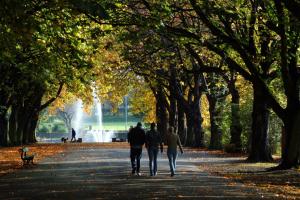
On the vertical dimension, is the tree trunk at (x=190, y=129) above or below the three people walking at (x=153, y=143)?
above

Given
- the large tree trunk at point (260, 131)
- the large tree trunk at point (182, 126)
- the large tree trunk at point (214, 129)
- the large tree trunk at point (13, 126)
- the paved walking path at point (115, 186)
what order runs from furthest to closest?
the large tree trunk at point (182, 126) < the large tree trunk at point (13, 126) < the large tree trunk at point (214, 129) < the large tree trunk at point (260, 131) < the paved walking path at point (115, 186)

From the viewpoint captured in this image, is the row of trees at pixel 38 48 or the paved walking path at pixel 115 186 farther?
the paved walking path at pixel 115 186

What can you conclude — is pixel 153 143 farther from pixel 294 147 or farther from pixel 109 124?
pixel 109 124

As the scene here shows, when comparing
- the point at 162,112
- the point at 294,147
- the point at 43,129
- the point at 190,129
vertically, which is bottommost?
the point at 294,147

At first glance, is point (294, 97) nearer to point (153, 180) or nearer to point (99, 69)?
point (153, 180)

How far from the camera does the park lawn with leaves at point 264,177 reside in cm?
1677

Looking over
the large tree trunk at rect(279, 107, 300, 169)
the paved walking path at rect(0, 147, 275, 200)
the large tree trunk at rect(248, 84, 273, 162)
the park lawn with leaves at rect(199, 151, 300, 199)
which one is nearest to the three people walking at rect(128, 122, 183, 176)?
the paved walking path at rect(0, 147, 275, 200)

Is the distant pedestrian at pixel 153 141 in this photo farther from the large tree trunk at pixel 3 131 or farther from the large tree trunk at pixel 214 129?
the large tree trunk at pixel 3 131

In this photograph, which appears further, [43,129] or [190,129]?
[43,129]

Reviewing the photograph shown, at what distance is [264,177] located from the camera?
2089 cm

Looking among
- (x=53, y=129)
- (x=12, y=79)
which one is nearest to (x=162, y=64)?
(x=12, y=79)

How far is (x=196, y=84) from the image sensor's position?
47281 millimetres

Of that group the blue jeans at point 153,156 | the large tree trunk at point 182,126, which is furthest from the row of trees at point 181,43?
the large tree trunk at point 182,126

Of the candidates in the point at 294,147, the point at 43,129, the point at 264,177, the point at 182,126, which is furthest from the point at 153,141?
the point at 43,129
